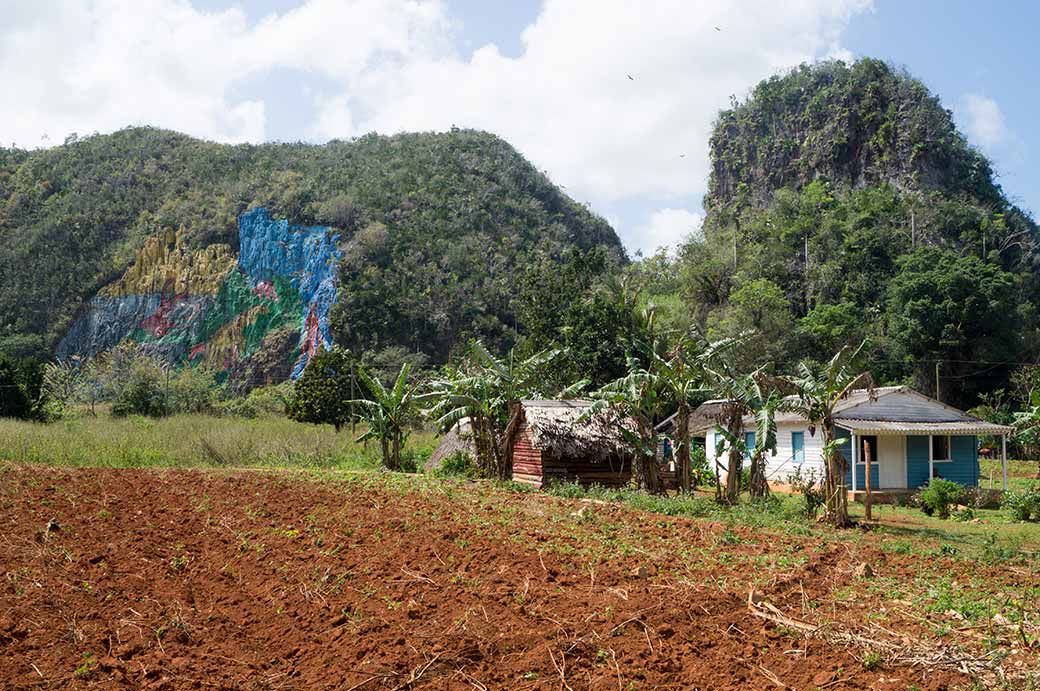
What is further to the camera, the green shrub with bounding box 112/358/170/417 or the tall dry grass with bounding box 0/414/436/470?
the green shrub with bounding box 112/358/170/417

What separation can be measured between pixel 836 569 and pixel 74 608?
26.8 feet

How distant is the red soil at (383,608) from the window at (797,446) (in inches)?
559

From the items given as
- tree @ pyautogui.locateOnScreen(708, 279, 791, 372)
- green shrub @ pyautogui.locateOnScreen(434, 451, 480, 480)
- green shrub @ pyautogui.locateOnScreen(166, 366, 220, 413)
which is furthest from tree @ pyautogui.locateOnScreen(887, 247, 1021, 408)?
green shrub @ pyautogui.locateOnScreen(166, 366, 220, 413)

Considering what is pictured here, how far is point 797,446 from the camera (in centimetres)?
2731

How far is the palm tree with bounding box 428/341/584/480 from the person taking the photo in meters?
23.3

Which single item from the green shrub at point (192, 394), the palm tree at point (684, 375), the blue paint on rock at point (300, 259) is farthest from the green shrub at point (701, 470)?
the blue paint on rock at point (300, 259)

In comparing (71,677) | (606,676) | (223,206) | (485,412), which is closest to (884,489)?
(485,412)

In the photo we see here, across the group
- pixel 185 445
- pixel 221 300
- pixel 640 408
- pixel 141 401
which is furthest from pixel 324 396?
pixel 221 300

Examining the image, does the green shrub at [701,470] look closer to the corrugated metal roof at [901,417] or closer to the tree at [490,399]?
the corrugated metal roof at [901,417]

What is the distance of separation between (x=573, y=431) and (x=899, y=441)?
972 centimetres

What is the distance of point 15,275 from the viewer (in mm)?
61406

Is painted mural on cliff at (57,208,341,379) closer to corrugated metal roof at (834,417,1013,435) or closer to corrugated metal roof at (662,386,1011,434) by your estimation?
corrugated metal roof at (662,386,1011,434)

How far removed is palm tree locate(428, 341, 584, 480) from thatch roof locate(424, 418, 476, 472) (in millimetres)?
1934

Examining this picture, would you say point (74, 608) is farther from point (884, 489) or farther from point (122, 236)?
point (122, 236)
